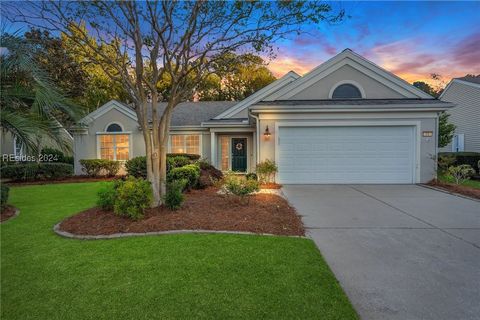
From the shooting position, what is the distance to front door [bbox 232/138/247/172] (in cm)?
1644

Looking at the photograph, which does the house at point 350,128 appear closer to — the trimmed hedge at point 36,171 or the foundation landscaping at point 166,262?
the foundation landscaping at point 166,262

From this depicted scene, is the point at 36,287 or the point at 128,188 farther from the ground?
the point at 128,188

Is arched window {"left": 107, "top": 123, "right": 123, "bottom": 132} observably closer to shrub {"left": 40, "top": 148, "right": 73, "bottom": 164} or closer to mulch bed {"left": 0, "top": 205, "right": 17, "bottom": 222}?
shrub {"left": 40, "top": 148, "right": 73, "bottom": 164}

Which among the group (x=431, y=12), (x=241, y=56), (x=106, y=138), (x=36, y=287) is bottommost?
(x=36, y=287)

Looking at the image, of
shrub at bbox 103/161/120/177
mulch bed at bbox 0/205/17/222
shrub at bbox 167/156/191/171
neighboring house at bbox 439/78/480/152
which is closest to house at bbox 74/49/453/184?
shrub at bbox 167/156/191/171

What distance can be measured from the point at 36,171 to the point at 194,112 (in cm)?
943

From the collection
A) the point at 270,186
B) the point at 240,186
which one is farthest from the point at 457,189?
the point at 240,186

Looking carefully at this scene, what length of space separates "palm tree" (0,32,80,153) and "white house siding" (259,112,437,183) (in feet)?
23.3

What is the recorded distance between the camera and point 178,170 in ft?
31.9

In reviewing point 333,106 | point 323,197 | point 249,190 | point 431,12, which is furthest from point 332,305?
point 431,12

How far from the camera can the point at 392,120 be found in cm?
1130

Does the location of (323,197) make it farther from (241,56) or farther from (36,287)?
(36,287)

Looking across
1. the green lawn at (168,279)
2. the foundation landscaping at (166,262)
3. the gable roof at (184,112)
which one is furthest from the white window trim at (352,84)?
the green lawn at (168,279)

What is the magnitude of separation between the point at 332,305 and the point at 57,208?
7.79 m
